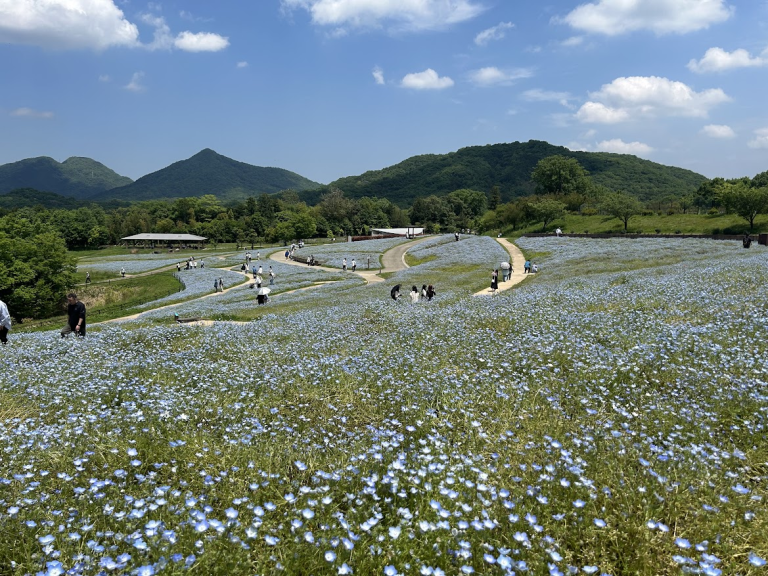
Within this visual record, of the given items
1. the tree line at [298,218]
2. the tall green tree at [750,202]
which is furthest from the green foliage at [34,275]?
the tall green tree at [750,202]

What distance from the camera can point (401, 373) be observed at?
27.4 feet

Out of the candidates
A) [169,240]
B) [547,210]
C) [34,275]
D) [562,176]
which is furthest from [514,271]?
[562,176]

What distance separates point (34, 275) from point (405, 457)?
6526cm

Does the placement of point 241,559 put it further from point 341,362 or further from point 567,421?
point 341,362

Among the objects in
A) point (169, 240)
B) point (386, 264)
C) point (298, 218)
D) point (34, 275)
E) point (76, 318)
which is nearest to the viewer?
point (76, 318)

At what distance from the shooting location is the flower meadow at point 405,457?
11.9ft

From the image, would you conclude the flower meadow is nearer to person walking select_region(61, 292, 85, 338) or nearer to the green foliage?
person walking select_region(61, 292, 85, 338)

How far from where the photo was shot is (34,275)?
54.7m

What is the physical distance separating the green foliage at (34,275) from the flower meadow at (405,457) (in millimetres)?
53005

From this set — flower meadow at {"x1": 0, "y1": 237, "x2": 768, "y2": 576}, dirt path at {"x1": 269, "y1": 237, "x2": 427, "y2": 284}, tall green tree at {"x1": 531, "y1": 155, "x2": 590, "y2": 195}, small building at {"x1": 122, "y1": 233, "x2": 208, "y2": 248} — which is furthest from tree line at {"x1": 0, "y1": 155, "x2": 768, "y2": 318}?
flower meadow at {"x1": 0, "y1": 237, "x2": 768, "y2": 576}

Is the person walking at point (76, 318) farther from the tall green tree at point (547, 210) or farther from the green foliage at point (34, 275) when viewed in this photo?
the tall green tree at point (547, 210)

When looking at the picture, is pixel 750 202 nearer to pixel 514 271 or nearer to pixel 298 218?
pixel 514 271

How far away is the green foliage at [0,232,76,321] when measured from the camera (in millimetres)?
52250

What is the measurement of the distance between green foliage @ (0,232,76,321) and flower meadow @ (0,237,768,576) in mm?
53005
